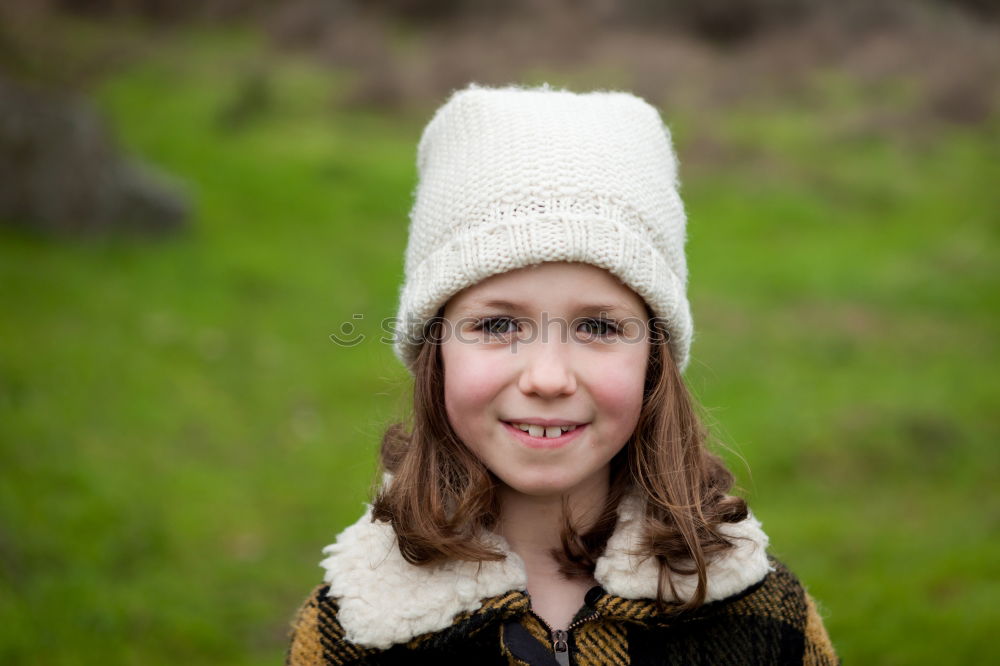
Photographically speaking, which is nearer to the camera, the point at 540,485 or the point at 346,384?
the point at 540,485

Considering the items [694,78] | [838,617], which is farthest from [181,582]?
[694,78]

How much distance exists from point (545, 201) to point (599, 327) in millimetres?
278

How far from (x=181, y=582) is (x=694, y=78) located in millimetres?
10589

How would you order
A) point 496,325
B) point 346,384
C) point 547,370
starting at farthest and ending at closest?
point 346,384, point 496,325, point 547,370

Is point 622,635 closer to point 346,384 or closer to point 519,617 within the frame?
point 519,617

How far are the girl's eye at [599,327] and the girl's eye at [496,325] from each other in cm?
14

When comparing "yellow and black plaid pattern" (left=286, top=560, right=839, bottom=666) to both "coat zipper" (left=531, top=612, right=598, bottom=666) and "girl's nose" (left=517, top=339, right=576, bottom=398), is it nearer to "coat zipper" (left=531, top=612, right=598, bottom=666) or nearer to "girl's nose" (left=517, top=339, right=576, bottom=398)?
"coat zipper" (left=531, top=612, right=598, bottom=666)

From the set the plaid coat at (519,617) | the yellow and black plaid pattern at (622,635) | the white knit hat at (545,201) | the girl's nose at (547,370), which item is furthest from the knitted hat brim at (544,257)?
the yellow and black plaid pattern at (622,635)

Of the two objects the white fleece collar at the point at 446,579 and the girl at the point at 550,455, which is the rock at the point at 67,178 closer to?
the girl at the point at 550,455

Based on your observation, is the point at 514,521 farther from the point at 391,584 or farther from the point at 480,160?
the point at 480,160

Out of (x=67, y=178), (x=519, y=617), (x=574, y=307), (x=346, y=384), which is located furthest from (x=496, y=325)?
(x=67, y=178)

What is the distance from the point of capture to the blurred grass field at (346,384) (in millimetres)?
3863

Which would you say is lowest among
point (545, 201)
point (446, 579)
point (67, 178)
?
point (446, 579)

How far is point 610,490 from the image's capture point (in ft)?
6.72
